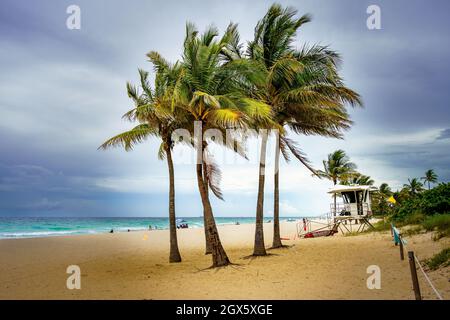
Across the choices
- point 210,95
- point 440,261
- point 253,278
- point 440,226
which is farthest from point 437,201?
point 210,95

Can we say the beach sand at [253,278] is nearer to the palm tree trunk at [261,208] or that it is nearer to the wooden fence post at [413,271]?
the palm tree trunk at [261,208]

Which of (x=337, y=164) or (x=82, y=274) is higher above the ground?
(x=337, y=164)

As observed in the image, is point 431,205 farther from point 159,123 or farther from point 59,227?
point 59,227

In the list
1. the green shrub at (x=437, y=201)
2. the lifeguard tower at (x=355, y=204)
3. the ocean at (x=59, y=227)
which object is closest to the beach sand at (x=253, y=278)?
the green shrub at (x=437, y=201)

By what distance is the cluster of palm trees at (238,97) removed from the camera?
12242 millimetres

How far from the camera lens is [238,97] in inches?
493

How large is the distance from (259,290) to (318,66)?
437 inches

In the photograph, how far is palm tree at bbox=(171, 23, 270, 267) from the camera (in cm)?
1186

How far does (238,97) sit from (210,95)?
1.30 m

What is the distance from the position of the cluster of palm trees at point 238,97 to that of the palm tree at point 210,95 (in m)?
0.03

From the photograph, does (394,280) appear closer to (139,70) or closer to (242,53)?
(242,53)

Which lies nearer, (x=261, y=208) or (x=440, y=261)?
(x=440, y=261)
